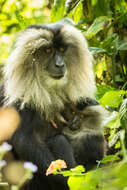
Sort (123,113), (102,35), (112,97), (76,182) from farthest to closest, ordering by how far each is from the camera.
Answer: (102,35), (123,113), (112,97), (76,182)

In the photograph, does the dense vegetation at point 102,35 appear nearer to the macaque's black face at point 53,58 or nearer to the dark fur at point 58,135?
the dark fur at point 58,135

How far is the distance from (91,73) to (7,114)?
3.47 ft

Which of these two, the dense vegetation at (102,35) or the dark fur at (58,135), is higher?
the dense vegetation at (102,35)

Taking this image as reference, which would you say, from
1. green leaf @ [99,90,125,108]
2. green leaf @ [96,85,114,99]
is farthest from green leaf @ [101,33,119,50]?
green leaf @ [99,90,125,108]

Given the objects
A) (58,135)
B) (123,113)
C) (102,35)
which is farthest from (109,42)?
(123,113)

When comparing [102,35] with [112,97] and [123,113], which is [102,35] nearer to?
[123,113]

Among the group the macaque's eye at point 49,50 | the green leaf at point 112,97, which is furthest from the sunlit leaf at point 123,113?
the macaque's eye at point 49,50

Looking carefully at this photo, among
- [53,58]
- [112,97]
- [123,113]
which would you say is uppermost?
[53,58]

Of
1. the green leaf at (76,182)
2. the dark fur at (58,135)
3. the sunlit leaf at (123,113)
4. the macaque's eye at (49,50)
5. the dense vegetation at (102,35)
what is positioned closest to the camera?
the green leaf at (76,182)

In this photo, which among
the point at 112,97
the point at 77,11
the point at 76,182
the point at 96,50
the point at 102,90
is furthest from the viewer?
the point at 77,11

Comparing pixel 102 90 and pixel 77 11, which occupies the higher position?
pixel 77 11

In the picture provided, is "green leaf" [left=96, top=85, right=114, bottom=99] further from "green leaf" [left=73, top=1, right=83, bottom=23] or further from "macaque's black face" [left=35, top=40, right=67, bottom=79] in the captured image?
"green leaf" [left=73, top=1, right=83, bottom=23]

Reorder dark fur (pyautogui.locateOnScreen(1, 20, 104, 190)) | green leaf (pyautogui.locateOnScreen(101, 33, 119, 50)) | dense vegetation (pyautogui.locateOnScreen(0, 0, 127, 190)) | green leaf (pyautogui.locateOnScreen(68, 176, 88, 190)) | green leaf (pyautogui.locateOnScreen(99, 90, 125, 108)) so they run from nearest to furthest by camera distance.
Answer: green leaf (pyautogui.locateOnScreen(68, 176, 88, 190)) < green leaf (pyautogui.locateOnScreen(99, 90, 125, 108)) < dark fur (pyautogui.locateOnScreen(1, 20, 104, 190)) < dense vegetation (pyautogui.locateOnScreen(0, 0, 127, 190)) < green leaf (pyautogui.locateOnScreen(101, 33, 119, 50))

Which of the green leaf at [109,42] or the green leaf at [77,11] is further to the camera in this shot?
the green leaf at [109,42]
